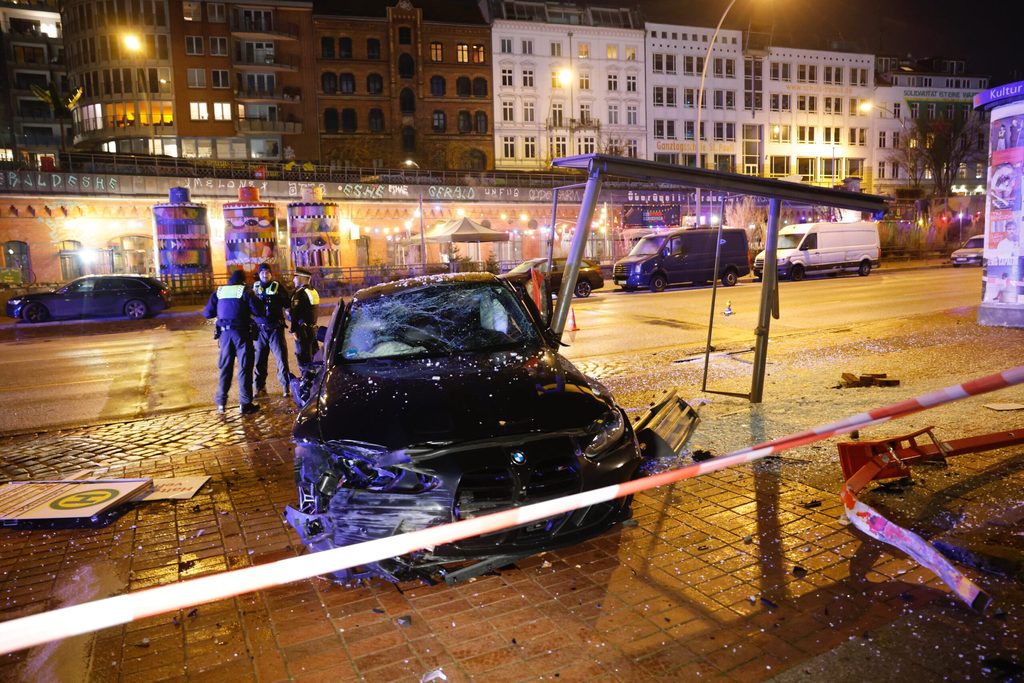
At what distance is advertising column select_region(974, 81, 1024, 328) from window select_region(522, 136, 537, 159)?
50.9m

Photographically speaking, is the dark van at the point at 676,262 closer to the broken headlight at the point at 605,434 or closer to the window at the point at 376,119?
the broken headlight at the point at 605,434

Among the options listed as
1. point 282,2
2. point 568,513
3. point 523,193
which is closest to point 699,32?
point 523,193

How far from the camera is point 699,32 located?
212ft

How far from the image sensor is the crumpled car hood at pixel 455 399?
4121 millimetres

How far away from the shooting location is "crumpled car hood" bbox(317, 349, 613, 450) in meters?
4.12

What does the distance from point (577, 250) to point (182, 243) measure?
78.6 ft

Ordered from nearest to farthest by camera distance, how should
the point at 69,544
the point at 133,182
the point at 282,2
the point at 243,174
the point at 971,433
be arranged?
the point at 69,544 < the point at 971,433 < the point at 133,182 < the point at 243,174 < the point at 282,2

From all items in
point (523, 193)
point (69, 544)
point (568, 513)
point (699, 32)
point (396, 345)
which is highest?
point (699, 32)

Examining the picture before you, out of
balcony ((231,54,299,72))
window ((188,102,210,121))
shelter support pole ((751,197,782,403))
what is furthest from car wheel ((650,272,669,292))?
window ((188,102,210,121))

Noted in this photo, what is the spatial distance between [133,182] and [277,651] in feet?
120

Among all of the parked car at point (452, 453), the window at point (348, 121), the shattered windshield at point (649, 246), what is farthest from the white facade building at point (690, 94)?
the parked car at point (452, 453)

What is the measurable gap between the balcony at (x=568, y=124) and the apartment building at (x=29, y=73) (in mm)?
44892

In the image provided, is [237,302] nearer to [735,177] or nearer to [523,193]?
[735,177]

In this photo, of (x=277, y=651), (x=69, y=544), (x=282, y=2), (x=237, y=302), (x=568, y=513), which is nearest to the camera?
(x=277, y=651)
